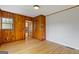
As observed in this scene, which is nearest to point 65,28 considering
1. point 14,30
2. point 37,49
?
point 37,49

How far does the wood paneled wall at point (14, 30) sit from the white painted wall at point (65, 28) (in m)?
2.39

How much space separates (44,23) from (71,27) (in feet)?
9.95

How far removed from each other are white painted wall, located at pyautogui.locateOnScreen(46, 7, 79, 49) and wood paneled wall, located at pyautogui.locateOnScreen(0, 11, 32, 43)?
2.39 metres

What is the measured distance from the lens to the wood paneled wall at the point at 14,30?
5.44m

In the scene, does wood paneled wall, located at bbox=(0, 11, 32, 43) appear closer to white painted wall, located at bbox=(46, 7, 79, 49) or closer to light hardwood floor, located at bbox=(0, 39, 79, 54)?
light hardwood floor, located at bbox=(0, 39, 79, 54)

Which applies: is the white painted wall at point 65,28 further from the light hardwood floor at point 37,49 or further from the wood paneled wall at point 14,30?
the wood paneled wall at point 14,30

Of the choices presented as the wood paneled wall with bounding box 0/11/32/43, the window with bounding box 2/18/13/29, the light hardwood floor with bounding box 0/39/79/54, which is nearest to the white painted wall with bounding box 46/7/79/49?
the light hardwood floor with bounding box 0/39/79/54

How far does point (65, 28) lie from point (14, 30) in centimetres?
388

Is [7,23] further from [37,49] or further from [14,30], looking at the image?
[37,49]

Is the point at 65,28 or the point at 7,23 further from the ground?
the point at 7,23

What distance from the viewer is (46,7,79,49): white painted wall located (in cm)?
415

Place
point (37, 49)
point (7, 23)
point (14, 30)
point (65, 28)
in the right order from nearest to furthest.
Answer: point (37, 49), point (65, 28), point (7, 23), point (14, 30)

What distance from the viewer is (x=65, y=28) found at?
4.88 metres
